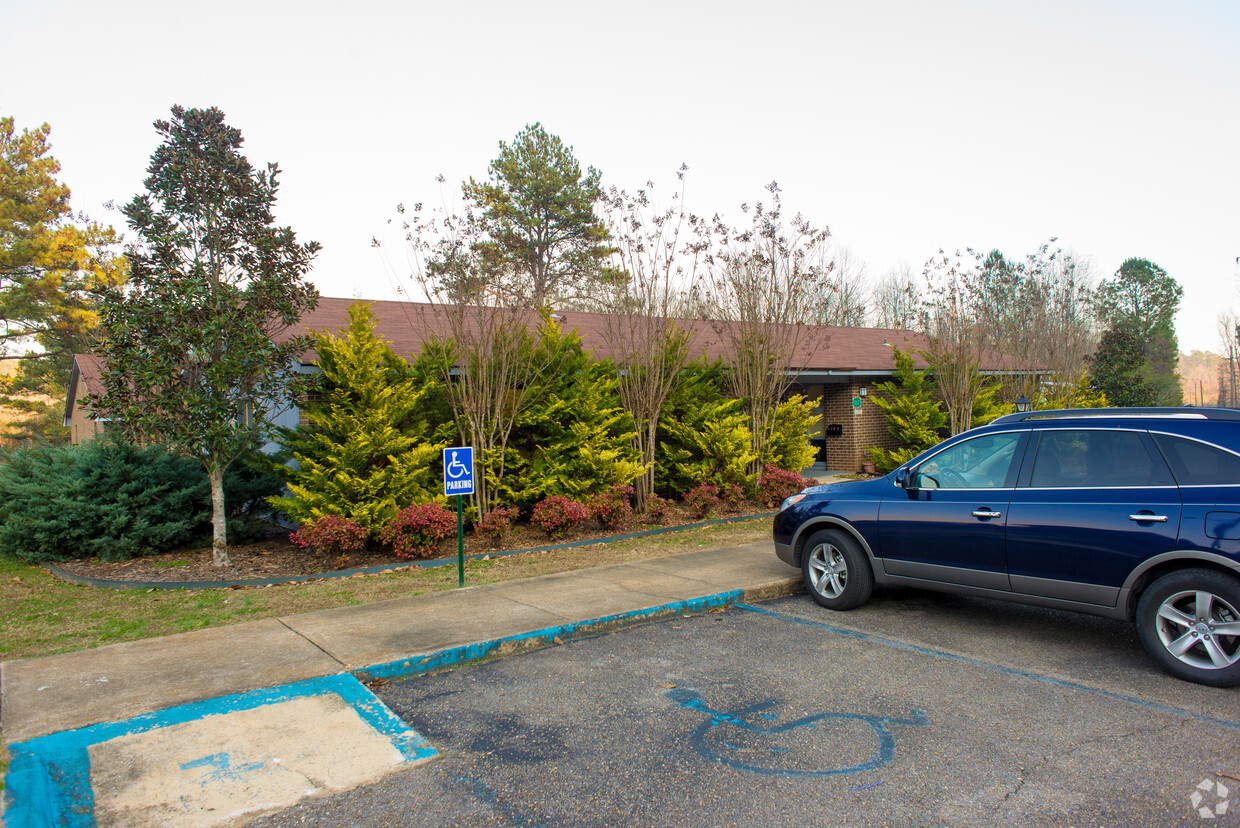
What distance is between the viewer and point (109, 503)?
9.77 m

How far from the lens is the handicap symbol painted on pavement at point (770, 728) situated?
11.6ft

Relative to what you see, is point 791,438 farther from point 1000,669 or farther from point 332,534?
point 1000,669

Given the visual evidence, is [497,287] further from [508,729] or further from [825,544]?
[508,729]

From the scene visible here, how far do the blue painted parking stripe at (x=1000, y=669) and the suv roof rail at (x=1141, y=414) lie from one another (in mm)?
1883

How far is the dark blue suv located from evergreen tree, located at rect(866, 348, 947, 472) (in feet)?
36.8

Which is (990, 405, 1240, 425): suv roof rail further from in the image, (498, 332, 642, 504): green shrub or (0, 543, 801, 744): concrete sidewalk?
(498, 332, 642, 504): green shrub

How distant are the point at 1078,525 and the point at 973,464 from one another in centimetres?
97

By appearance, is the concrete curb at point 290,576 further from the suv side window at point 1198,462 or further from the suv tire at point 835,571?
the suv side window at point 1198,462

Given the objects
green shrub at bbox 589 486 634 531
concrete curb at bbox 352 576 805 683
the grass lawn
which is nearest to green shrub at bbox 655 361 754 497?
green shrub at bbox 589 486 634 531

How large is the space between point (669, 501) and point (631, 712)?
7902 mm

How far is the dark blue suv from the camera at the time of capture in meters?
4.52

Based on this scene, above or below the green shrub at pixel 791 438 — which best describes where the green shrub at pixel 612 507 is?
below

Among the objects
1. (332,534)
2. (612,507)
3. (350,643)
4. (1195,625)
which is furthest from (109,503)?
(1195,625)

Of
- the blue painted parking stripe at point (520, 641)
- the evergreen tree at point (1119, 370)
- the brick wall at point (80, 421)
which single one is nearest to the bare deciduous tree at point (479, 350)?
the blue painted parking stripe at point (520, 641)
